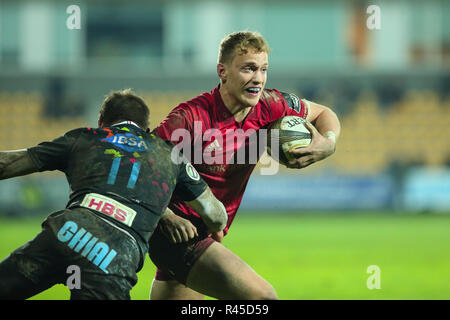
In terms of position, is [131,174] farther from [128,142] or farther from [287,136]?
[287,136]

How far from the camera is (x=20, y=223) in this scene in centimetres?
1834

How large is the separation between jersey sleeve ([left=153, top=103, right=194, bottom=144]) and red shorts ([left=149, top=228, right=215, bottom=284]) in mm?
672

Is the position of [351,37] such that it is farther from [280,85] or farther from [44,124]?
[44,124]

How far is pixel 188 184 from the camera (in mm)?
4086

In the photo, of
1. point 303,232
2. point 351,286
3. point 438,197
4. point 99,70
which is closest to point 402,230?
point 303,232

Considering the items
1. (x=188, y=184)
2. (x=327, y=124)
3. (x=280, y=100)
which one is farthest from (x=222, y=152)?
(x=327, y=124)

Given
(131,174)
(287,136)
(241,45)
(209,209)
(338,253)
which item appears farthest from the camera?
(338,253)

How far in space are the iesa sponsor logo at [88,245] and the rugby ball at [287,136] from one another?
185 centimetres

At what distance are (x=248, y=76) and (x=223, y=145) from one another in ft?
1.84

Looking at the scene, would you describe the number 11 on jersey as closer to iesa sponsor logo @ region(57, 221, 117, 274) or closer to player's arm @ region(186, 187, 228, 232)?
iesa sponsor logo @ region(57, 221, 117, 274)

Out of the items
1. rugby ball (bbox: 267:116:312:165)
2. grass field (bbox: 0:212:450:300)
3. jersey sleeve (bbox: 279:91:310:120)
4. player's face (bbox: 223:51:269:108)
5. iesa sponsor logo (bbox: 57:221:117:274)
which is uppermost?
player's face (bbox: 223:51:269:108)

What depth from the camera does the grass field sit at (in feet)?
25.3

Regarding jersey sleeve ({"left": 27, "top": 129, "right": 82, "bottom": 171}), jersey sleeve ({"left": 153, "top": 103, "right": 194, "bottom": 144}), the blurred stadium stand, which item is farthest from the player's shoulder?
the blurred stadium stand

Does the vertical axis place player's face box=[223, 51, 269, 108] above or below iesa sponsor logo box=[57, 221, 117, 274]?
above
